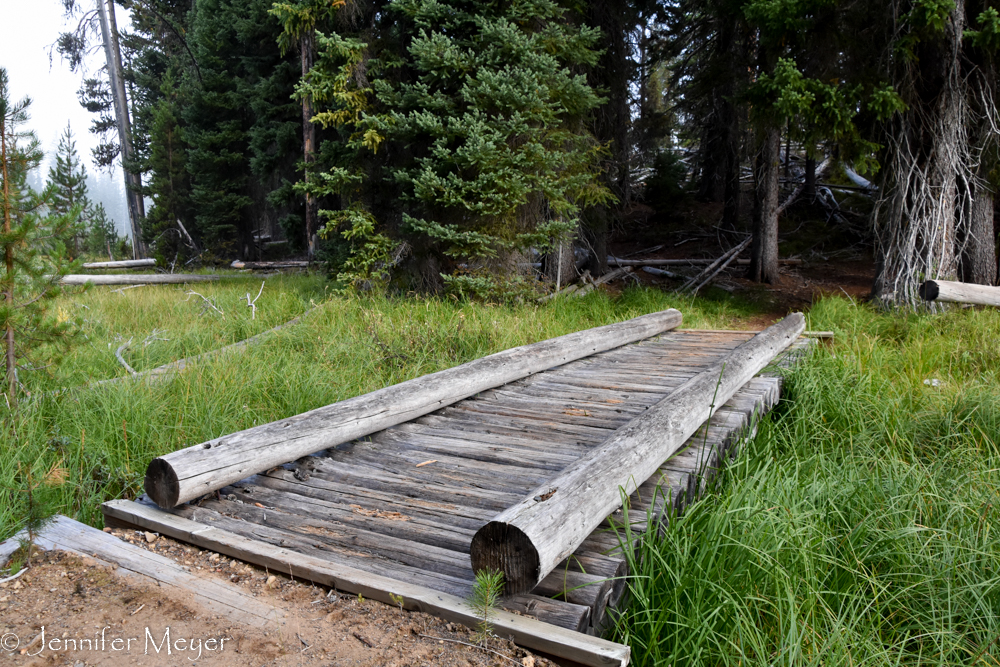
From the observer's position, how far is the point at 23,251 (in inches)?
152

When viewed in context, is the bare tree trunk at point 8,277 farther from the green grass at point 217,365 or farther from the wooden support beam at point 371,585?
the wooden support beam at point 371,585

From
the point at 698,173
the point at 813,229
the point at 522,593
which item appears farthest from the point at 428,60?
the point at 698,173

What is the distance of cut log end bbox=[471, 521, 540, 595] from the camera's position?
222cm

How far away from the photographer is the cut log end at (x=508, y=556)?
7.30 feet

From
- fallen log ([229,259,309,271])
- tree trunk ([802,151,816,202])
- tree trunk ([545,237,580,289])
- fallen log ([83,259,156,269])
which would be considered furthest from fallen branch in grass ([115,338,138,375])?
tree trunk ([802,151,816,202])

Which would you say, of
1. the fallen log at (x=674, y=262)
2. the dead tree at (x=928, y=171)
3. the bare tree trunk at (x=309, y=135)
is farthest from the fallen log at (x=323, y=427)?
the fallen log at (x=674, y=262)

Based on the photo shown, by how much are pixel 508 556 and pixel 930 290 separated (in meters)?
8.01

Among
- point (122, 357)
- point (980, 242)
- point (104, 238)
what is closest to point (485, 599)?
point (122, 357)

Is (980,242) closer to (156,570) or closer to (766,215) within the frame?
(766,215)

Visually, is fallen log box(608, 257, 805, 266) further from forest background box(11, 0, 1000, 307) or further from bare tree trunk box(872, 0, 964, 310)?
bare tree trunk box(872, 0, 964, 310)

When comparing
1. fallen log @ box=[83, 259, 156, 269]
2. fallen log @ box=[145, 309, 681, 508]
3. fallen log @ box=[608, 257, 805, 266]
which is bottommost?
fallen log @ box=[145, 309, 681, 508]

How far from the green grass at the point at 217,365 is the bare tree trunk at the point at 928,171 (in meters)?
2.48

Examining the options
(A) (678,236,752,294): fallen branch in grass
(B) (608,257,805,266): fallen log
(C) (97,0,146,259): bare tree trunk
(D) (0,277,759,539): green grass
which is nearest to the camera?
(D) (0,277,759,539): green grass

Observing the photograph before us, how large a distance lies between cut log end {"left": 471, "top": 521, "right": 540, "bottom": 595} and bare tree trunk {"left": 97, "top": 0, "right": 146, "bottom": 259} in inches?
827
